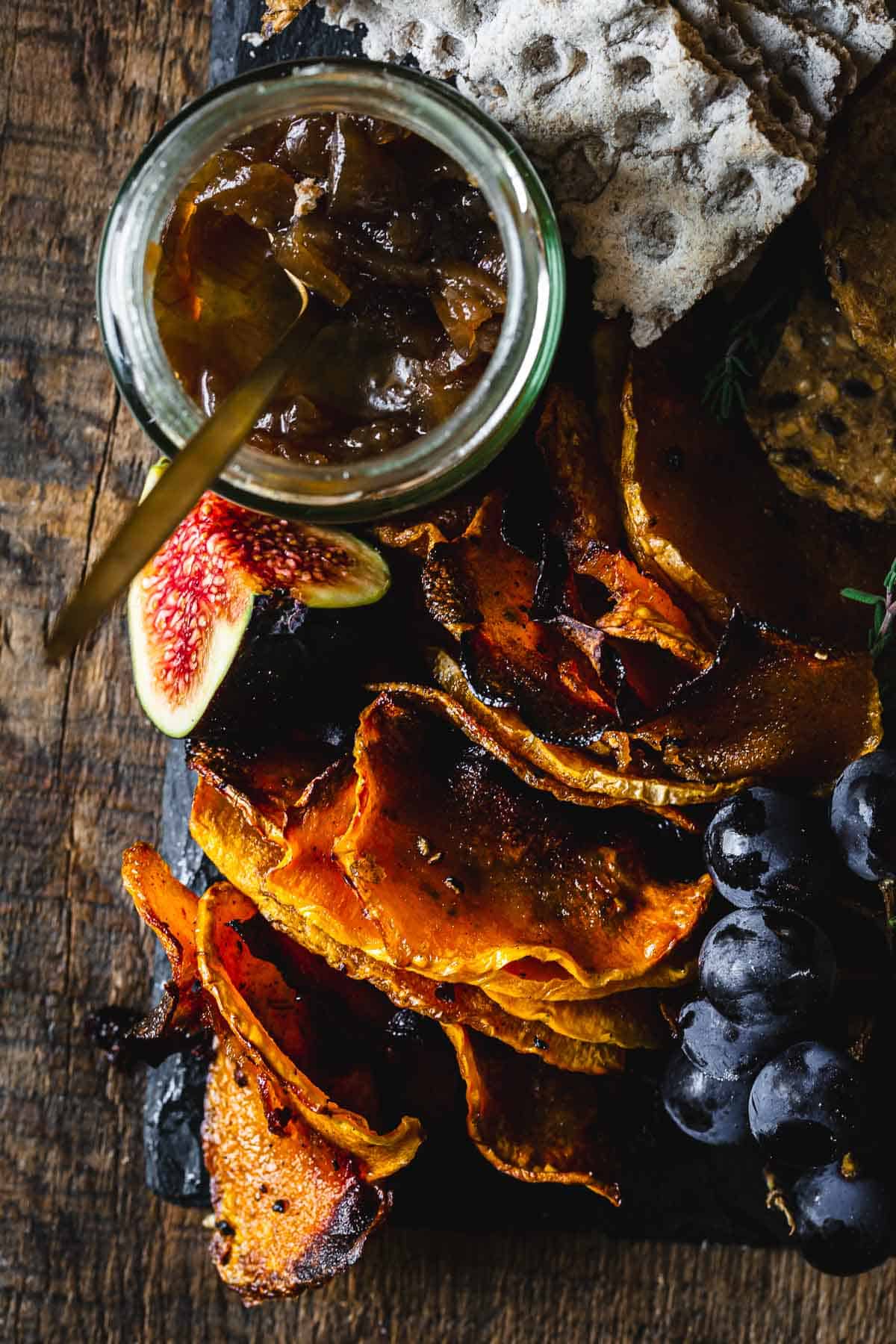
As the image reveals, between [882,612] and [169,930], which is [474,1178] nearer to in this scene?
[169,930]

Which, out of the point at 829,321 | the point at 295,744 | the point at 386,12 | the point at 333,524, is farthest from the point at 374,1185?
the point at 386,12

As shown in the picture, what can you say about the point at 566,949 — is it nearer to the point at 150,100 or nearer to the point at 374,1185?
the point at 374,1185

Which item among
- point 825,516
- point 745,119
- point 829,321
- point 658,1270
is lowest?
point 658,1270

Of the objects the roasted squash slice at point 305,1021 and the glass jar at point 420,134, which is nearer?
the glass jar at point 420,134

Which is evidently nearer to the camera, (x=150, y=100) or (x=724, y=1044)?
(x=724, y=1044)

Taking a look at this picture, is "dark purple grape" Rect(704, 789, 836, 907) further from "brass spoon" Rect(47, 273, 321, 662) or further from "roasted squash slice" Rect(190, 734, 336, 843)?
"brass spoon" Rect(47, 273, 321, 662)

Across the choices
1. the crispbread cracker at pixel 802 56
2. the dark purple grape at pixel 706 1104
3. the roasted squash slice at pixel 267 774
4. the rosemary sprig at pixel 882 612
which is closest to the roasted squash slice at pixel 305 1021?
the roasted squash slice at pixel 267 774

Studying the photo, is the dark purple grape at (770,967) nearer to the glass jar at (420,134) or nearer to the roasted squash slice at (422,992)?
the roasted squash slice at (422,992)
